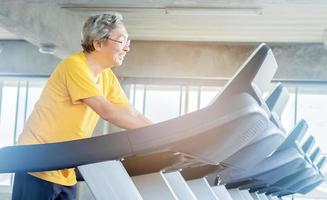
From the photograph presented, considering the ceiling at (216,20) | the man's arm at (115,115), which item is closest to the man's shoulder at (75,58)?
the man's arm at (115,115)

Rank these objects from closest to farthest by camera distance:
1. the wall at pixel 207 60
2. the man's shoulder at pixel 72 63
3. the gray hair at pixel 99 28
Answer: the man's shoulder at pixel 72 63 < the gray hair at pixel 99 28 < the wall at pixel 207 60

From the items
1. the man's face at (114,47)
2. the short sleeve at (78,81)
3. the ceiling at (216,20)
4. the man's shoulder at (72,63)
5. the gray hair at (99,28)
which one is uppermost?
the ceiling at (216,20)

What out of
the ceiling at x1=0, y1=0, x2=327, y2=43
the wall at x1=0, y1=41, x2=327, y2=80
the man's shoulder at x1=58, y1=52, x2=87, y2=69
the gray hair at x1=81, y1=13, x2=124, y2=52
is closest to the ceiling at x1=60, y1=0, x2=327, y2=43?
the ceiling at x1=0, y1=0, x2=327, y2=43

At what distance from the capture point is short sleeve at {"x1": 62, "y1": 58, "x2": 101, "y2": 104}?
163 cm

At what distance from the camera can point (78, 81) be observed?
1669mm

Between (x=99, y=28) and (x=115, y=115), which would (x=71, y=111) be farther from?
(x=99, y=28)

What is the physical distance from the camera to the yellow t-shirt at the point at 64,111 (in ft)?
5.41

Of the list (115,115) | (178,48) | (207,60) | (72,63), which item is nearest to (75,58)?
(72,63)

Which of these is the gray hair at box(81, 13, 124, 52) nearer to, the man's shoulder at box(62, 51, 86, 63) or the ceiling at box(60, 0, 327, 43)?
the man's shoulder at box(62, 51, 86, 63)

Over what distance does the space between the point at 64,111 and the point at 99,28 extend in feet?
1.06

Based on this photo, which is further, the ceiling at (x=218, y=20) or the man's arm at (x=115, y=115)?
the ceiling at (x=218, y=20)

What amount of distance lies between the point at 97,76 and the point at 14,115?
9.75 m

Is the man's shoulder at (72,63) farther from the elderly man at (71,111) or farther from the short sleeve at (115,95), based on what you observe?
the short sleeve at (115,95)

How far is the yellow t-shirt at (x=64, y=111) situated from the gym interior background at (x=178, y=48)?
3.78 meters
